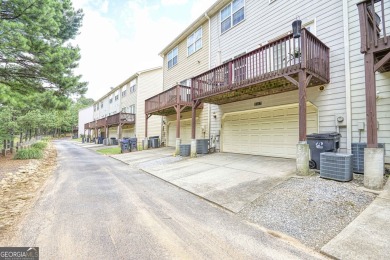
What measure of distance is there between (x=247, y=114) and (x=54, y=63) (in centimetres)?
930

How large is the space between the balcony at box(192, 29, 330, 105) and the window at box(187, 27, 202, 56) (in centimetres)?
433

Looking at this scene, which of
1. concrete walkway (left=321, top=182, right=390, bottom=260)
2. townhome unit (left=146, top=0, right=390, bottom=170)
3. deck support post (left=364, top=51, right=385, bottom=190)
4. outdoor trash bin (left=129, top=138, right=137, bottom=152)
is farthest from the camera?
outdoor trash bin (left=129, top=138, right=137, bottom=152)

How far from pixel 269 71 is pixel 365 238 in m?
5.72

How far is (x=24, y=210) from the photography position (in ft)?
13.9

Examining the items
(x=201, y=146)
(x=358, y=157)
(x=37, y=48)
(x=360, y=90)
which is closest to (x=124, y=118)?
(x=201, y=146)

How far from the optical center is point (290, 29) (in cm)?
832

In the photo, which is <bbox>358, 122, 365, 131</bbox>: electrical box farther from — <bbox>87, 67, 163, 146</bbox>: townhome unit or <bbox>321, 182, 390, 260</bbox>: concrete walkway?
<bbox>87, 67, 163, 146</bbox>: townhome unit

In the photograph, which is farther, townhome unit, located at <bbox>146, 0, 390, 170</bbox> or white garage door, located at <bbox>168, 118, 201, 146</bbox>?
white garage door, located at <bbox>168, 118, 201, 146</bbox>

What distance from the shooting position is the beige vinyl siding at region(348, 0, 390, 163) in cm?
586

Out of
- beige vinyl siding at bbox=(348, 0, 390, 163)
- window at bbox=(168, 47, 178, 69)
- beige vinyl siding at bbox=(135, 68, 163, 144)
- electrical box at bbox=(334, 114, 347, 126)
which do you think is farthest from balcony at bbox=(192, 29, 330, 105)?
beige vinyl siding at bbox=(135, 68, 163, 144)

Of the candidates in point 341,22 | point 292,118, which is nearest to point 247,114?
point 292,118

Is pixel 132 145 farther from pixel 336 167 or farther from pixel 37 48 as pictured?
pixel 336 167

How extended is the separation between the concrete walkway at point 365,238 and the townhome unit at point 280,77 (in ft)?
8.73

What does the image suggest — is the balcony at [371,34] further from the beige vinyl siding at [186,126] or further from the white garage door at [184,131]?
the white garage door at [184,131]
